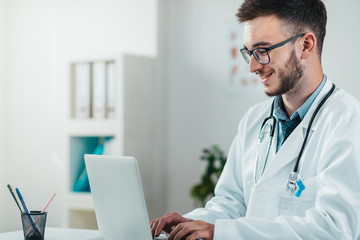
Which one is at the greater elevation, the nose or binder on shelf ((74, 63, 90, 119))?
the nose

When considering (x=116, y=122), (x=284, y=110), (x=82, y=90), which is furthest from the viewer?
(x=82, y=90)

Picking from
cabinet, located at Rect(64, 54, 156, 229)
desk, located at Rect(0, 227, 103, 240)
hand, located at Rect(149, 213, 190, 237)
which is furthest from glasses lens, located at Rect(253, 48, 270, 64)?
cabinet, located at Rect(64, 54, 156, 229)

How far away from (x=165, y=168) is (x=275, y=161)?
191cm

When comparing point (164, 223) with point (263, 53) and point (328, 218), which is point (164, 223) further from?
point (263, 53)

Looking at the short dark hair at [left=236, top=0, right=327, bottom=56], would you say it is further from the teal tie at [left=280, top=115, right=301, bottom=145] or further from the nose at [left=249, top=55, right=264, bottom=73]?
the teal tie at [left=280, top=115, right=301, bottom=145]

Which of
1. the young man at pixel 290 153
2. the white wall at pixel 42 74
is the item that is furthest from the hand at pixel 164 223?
the white wall at pixel 42 74

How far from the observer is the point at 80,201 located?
3.12 m

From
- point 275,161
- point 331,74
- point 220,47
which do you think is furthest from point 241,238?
point 220,47

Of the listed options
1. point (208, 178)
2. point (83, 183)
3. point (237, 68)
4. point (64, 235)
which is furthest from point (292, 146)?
point (83, 183)

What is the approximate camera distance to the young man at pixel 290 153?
4.05ft

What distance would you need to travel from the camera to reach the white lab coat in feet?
4.03

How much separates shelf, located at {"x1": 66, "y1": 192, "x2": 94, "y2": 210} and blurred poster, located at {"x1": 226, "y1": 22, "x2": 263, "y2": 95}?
1152 mm

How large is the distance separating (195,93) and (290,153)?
5.84ft

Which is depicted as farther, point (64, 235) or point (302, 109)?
point (302, 109)
